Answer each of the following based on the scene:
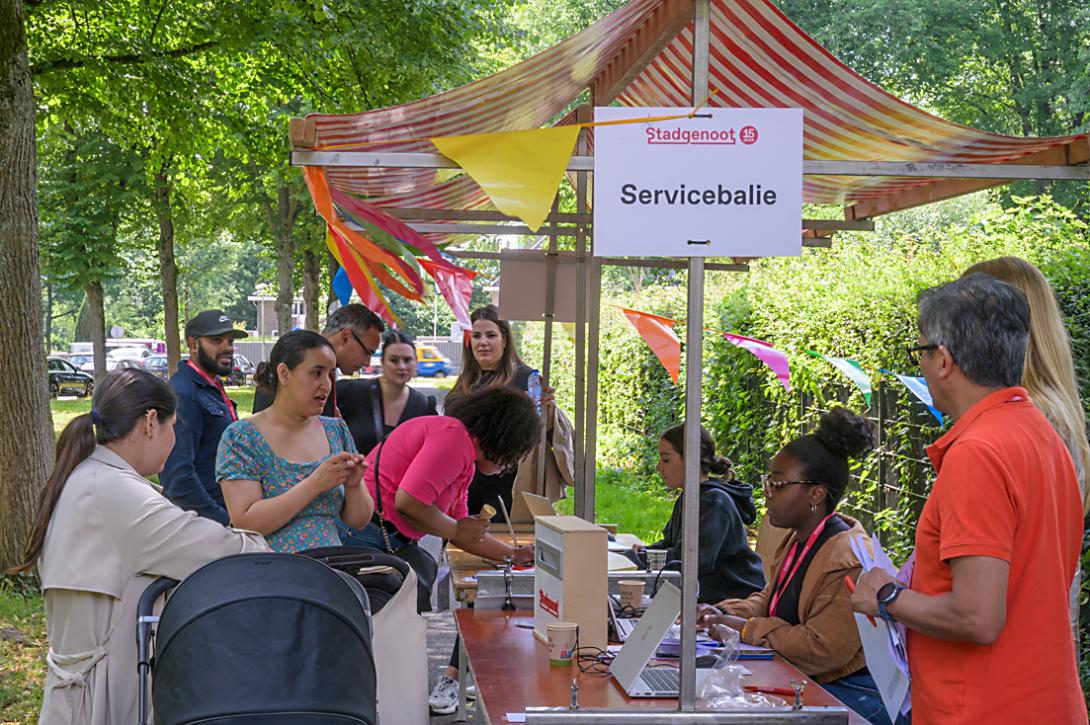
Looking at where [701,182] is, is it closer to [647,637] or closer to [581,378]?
[647,637]

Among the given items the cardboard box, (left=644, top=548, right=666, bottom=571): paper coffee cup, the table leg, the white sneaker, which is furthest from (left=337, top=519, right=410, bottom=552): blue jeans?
the white sneaker

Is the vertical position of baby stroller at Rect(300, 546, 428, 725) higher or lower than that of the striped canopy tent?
lower

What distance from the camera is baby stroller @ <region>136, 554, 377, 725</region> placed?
2811mm

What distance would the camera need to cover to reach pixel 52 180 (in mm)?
24297

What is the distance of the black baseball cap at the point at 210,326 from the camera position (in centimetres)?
591

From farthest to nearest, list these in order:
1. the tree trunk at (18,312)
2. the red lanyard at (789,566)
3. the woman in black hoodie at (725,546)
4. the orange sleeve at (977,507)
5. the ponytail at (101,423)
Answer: the tree trunk at (18,312)
the woman in black hoodie at (725,546)
the red lanyard at (789,566)
the ponytail at (101,423)
the orange sleeve at (977,507)

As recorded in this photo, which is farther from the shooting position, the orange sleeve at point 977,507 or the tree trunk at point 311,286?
the tree trunk at point 311,286

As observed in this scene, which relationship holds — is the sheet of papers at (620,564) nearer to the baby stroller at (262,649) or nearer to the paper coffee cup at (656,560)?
the paper coffee cup at (656,560)

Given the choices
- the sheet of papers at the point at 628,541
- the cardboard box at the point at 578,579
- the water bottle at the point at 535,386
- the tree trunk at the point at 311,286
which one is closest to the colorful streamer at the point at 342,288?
the water bottle at the point at 535,386

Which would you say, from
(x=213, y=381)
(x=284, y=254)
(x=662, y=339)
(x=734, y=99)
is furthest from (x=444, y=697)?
(x=284, y=254)

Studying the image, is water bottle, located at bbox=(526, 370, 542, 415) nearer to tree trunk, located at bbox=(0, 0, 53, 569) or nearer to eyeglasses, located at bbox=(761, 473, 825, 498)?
eyeglasses, located at bbox=(761, 473, 825, 498)

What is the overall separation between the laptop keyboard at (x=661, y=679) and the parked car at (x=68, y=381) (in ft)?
133

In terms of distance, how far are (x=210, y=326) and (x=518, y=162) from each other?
10.2 ft

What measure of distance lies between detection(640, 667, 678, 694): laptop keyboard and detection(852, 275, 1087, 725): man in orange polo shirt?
74cm
